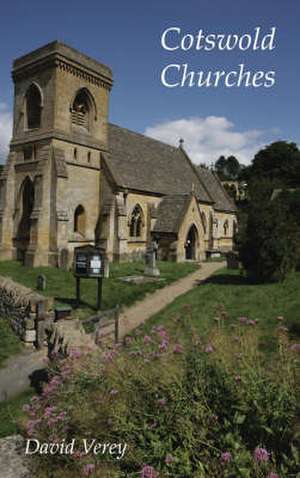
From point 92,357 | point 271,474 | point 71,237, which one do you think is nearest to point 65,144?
point 71,237

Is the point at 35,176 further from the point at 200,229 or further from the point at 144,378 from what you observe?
the point at 144,378

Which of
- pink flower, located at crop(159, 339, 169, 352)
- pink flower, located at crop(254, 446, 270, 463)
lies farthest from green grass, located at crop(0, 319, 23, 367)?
pink flower, located at crop(254, 446, 270, 463)

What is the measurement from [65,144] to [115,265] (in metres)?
9.10

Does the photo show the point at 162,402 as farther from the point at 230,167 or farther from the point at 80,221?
the point at 230,167

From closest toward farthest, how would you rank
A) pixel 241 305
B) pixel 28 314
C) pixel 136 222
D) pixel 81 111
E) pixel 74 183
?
pixel 28 314
pixel 241 305
pixel 74 183
pixel 81 111
pixel 136 222

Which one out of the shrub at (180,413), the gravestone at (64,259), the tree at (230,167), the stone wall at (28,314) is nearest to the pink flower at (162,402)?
the shrub at (180,413)

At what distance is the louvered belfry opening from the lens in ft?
83.6

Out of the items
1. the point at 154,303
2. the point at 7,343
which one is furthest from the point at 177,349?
the point at 154,303

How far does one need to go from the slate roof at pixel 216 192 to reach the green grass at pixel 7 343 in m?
30.9

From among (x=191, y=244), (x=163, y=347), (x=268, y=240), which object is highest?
(x=268, y=240)

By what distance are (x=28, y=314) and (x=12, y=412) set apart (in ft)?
14.2

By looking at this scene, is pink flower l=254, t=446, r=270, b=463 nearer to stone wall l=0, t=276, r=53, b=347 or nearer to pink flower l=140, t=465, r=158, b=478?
pink flower l=140, t=465, r=158, b=478

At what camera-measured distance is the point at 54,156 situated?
23.1 meters

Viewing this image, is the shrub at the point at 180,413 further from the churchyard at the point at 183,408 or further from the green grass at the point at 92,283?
the green grass at the point at 92,283
